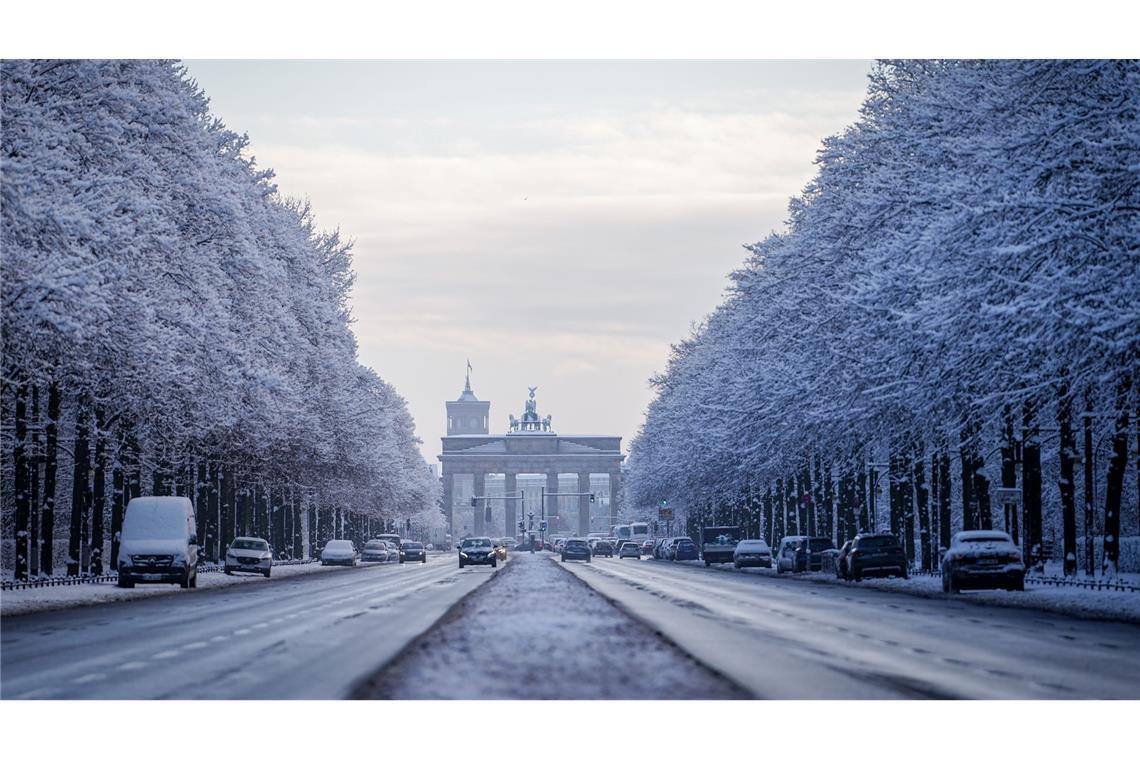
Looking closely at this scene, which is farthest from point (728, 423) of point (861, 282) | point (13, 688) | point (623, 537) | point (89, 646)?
point (623, 537)

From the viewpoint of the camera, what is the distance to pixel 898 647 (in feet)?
70.6

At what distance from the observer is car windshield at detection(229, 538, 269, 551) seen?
64062 millimetres

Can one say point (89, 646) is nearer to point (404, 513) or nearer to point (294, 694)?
point (294, 694)

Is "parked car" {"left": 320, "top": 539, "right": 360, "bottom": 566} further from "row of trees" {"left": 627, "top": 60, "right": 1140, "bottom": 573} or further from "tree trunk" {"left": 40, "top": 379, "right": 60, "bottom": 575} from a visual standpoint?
"tree trunk" {"left": 40, "top": 379, "right": 60, "bottom": 575}

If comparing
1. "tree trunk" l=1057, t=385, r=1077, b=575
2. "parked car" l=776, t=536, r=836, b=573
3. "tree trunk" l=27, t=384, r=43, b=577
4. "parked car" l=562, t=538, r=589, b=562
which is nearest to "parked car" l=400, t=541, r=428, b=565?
"parked car" l=562, t=538, r=589, b=562

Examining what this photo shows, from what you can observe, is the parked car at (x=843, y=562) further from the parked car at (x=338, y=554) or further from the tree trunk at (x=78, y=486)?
the parked car at (x=338, y=554)

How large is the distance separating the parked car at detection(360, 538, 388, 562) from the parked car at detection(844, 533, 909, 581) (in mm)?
54487

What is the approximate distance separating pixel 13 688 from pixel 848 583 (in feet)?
139

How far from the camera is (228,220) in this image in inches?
2026

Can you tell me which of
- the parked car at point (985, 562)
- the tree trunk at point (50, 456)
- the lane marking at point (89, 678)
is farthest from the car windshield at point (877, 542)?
the lane marking at point (89, 678)

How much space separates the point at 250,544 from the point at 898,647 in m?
46.2

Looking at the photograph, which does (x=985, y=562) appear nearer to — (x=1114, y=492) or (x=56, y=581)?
(x=1114, y=492)

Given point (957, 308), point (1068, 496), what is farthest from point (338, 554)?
point (957, 308)
